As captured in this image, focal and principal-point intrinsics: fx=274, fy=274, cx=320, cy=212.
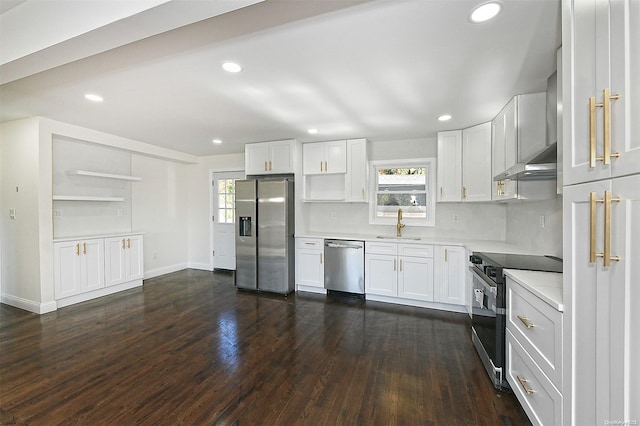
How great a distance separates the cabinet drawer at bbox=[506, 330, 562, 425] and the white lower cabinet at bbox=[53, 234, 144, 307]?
5.09m

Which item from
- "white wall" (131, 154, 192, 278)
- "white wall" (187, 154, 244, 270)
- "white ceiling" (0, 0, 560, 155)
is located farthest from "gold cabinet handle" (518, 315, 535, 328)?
"white wall" (131, 154, 192, 278)

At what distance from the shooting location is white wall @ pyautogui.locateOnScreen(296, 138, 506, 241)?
3965 mm

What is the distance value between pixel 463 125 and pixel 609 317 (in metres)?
3.12

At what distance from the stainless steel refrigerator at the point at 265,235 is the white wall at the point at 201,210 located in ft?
5.48

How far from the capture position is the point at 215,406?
1.85 meters

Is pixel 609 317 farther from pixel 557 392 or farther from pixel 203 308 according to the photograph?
pixel 203 308

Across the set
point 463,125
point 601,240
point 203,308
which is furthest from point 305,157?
point 601,240

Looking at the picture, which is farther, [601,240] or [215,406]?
[215,406]

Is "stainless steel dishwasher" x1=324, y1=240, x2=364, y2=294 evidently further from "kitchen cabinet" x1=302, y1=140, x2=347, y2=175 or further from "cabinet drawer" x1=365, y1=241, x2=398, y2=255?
"kitchen cabinet" x1=302, y1=140, x2=347, y2=175

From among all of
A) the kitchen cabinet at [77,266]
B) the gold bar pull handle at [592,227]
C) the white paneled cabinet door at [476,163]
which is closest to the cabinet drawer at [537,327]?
the gold bar pull handle at [592,227]

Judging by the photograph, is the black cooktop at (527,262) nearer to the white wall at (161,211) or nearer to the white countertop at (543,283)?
the white countertop at (543,283)

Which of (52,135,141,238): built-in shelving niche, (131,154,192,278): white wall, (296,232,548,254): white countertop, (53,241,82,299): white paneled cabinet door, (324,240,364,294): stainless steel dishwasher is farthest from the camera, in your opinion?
(131,154,192,278): white wall

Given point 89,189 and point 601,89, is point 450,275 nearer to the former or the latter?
point 601,89

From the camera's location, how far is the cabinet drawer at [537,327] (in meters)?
1.37
